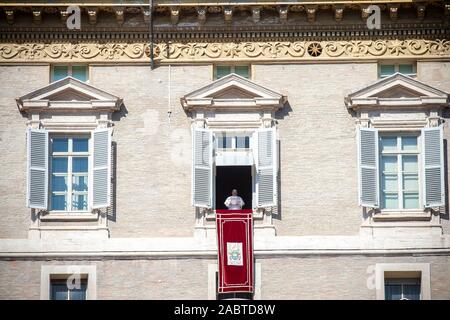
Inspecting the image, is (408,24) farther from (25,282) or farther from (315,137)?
(25,282)

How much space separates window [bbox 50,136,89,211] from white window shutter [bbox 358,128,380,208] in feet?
24.3

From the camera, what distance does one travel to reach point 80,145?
65.4 meters

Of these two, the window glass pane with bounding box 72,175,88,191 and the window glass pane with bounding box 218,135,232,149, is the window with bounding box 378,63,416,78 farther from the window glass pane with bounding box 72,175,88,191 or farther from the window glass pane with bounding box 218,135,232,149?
the window glass pane with bounding box 72,175,88,191

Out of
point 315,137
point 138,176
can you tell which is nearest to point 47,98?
point 138,176

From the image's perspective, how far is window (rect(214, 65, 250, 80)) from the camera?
66.1 metres

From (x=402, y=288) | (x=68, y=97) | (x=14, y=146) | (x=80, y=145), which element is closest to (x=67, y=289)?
(x=80, y=145)

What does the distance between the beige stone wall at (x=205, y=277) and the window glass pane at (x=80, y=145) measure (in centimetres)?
319

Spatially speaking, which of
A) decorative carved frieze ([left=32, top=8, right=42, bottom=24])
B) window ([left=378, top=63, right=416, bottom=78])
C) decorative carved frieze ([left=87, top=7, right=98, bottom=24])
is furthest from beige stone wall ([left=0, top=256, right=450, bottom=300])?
decorative carved frieze ([left=32, top=8, right=42, bottom=24])

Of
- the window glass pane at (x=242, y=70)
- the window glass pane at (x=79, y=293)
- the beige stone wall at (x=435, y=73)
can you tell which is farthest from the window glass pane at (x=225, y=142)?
the beige stone wall at (x=435, y=73)

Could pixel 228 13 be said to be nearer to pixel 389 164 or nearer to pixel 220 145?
pixel 220 145

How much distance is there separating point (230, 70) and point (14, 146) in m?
6.27
